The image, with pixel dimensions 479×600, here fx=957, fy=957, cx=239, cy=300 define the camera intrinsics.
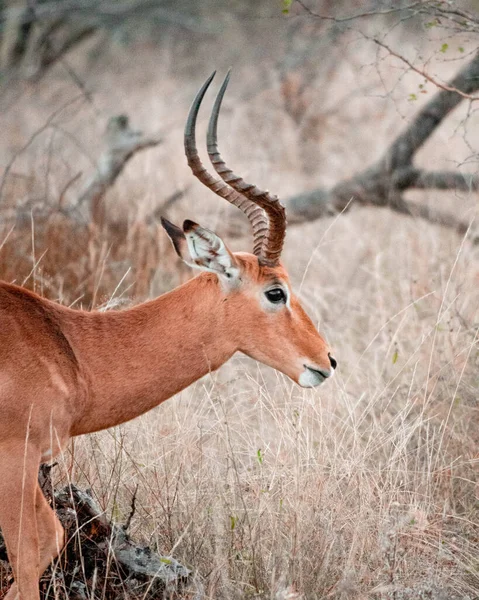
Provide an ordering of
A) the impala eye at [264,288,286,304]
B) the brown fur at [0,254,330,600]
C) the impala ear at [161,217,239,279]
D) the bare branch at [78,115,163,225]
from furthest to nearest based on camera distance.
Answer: the bare branch at [78,115,163,225], the impala eye at [264,288,286,304], the impala ear at [161,217,239,279], the brown fur at [0,254,330,600]

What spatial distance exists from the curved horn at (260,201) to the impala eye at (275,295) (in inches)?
6.4

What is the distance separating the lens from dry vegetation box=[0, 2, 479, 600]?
4340 millimetres

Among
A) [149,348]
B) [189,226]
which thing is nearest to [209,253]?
[189,226]

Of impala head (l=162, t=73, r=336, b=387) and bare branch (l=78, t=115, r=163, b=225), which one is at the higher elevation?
bare branch (l=78, t=115, r=163, b=225)

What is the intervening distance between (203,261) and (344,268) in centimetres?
526

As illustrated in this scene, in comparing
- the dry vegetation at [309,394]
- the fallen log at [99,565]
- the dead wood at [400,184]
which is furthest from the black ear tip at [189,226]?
the dead wood at [400,184]

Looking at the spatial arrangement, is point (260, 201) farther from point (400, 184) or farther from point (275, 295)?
point (400, 184)

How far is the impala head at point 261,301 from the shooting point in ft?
13.9

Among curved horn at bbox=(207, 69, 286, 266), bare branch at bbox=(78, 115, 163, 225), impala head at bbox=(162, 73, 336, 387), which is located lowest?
impala head at bbox=(162, 73, 336, 387)

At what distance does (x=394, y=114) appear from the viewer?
13.7 m

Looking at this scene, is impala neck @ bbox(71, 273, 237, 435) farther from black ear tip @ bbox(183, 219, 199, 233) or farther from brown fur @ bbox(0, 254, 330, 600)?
black ear tip @ bbox(183, 219, 199, 233)

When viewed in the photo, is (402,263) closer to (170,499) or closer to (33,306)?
(170,499)

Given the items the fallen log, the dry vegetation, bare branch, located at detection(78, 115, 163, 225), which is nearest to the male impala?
the fallen log

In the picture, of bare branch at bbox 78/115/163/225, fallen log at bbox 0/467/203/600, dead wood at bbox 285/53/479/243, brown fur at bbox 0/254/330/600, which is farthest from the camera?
dead wood at bbox 285/53/479/243
